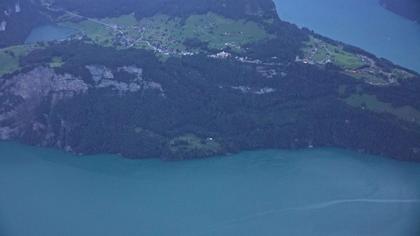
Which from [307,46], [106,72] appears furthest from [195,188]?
[307,46]

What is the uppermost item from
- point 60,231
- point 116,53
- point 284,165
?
point 116,53

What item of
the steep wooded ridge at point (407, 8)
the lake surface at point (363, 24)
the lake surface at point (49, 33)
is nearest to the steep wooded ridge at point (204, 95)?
the lake surface at point (49, 33)

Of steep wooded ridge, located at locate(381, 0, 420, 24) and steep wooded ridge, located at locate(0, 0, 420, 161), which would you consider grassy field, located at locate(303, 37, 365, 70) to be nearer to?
steep wooded ridge, located at locate(0, 0, 420, 161)

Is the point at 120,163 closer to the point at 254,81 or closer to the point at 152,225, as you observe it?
the point at 152,225

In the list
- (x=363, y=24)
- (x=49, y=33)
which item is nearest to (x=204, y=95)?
(x=49, y=33)

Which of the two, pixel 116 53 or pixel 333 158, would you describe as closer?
pixel 333 158
